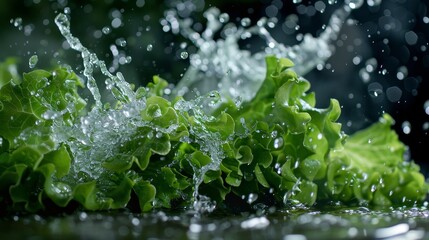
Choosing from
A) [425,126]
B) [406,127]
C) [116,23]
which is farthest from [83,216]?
[116,23]

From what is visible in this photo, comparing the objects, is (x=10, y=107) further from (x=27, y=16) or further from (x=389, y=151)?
(x=27, y=16)

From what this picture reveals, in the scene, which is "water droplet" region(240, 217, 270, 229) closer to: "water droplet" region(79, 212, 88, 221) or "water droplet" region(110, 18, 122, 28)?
"water droplet" region(79, 212, 88, 221)

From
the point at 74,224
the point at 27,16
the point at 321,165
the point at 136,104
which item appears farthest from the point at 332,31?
the point at 74,224

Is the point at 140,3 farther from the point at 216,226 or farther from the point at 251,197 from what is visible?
the point at 216,226

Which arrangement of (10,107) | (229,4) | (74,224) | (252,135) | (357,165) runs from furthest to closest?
(229,4) < (357,165) < (252,135) < (10,107) < (74,224)

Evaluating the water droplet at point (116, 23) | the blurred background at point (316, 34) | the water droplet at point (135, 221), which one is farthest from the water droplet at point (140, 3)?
the water droplet at point (135, 221)
